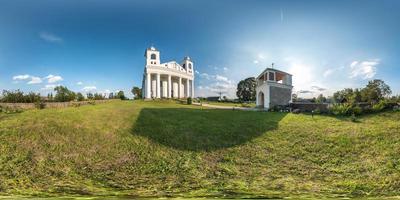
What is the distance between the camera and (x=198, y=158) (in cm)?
845

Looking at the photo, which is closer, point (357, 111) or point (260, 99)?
point (357, 111)

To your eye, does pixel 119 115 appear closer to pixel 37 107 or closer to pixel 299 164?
pixel 37 107

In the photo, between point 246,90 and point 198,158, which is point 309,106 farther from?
point 246,90

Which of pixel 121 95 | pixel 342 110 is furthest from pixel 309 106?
pixel 121 95

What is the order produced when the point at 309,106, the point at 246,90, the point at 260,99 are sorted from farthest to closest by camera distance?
the point at 246,90
the point at 260,99
the point at 309,106

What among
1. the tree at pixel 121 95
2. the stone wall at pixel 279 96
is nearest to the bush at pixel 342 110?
the stone wall at pixel 279 96

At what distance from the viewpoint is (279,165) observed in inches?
308

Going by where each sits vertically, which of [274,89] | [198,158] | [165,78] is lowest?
[198,158]

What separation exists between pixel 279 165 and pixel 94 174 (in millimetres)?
5083

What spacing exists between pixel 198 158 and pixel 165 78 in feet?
127

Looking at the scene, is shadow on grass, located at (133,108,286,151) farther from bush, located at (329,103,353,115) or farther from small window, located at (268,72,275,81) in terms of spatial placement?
small window, located at (268,72,275,81)

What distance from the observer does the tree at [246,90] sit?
183 feet

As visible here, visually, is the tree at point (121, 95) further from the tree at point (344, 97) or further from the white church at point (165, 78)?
the tree at point (344, 97)

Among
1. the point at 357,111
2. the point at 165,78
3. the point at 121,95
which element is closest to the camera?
the point at 357,111
